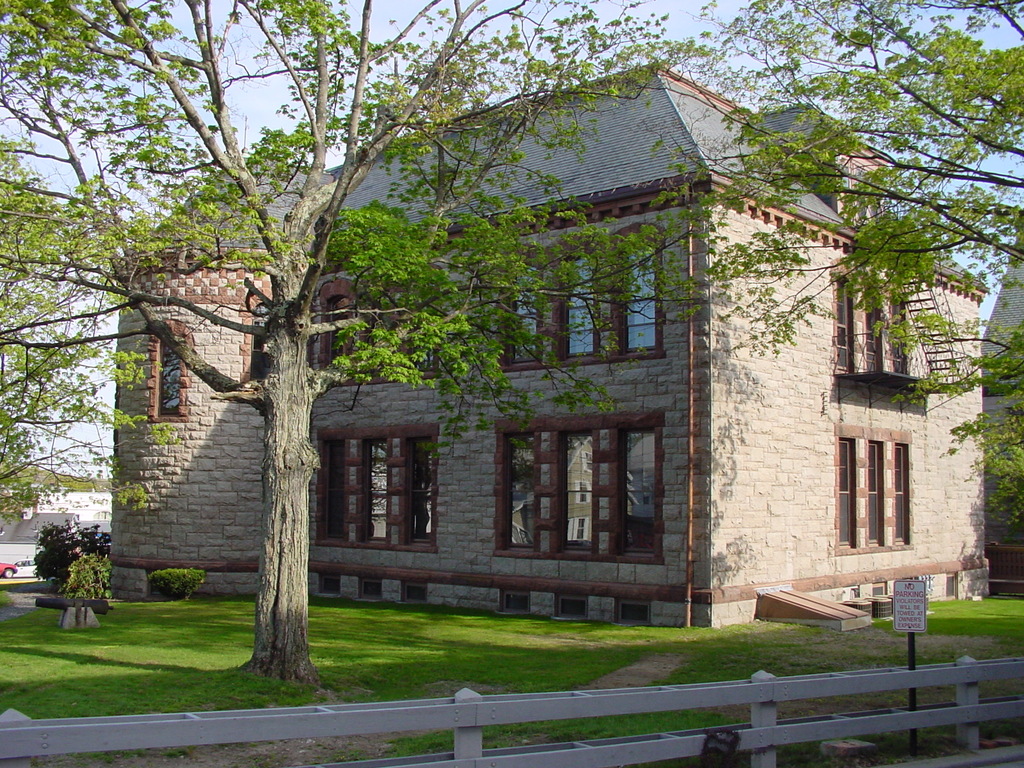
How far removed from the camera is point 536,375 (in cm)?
2048

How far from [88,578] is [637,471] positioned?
448 inches

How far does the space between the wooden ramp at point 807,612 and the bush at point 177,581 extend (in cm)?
1265

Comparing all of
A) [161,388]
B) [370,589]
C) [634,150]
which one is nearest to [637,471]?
[634,150]

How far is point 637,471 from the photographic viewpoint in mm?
18812

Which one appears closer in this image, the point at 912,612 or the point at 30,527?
the point at 912,612

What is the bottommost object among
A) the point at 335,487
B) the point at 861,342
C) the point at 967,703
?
the point at 967,703

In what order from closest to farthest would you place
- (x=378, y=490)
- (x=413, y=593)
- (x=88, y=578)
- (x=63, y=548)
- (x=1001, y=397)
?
(x=88, y=578) → (x=413, y=593) → (x=378, y=490) → (x=63, y=548) → (x=1001, y=397)

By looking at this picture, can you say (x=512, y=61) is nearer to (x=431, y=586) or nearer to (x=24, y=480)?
(x=431, y=586)

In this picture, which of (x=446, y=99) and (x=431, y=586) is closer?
(x=446, y=99)

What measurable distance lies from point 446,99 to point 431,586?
38.4 feet

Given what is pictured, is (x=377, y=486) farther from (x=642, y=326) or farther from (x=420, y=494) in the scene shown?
(x=642, y=326)

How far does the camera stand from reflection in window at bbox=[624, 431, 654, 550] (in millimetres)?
18562

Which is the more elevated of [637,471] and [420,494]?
[637,471]

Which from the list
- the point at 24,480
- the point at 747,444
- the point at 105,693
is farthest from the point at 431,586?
the point at 105,693
